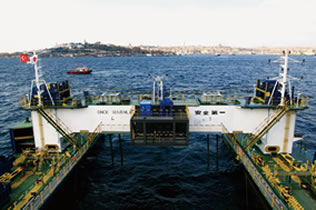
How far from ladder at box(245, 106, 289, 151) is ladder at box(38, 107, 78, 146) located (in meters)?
22.3

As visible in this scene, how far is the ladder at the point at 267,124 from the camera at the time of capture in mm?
25263

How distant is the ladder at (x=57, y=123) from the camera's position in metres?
26.8

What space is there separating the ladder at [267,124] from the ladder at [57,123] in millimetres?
22344

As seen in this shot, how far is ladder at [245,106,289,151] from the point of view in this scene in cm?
2526

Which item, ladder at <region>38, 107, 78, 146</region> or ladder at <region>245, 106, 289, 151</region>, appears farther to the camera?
ladder at <region>38, 107, 78, 146</region>

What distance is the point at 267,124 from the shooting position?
26.8 metres

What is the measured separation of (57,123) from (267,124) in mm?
26055

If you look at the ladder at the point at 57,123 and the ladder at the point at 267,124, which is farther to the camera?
the ladder at the point at 57,123

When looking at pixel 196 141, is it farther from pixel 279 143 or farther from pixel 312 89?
pixel 312 89

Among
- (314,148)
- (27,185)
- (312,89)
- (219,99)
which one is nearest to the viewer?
(27,185)

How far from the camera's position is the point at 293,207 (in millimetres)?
18828

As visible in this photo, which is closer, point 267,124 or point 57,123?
point 267,124

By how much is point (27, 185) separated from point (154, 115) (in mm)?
15303

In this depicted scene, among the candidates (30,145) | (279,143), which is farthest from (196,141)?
(30,145)
